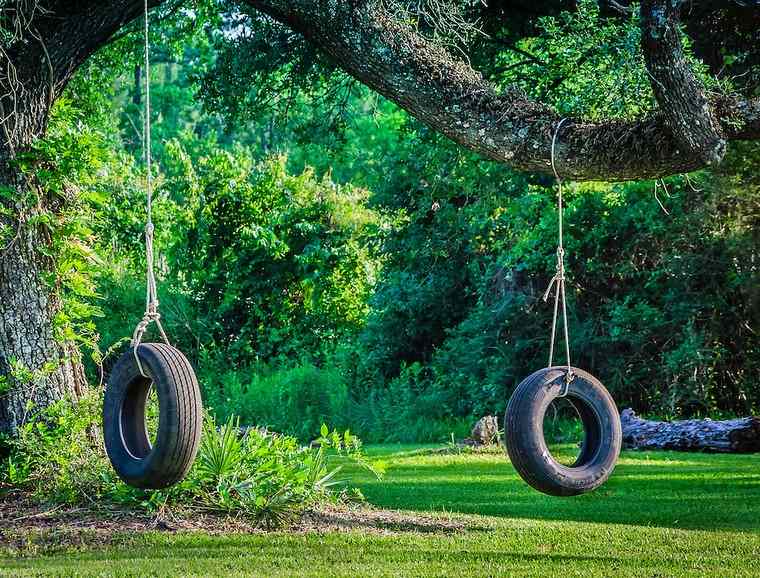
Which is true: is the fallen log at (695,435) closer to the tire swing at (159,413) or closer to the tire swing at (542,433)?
the tire swing at (542,433)

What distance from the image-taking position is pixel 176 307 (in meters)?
21.9

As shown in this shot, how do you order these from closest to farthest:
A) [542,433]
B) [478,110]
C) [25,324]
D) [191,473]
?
[542,433], [478,110], [191,473], [25,324]

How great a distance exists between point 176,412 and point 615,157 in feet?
10.3

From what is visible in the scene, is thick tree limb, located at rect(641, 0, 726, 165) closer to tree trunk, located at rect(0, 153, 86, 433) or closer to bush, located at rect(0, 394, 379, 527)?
bush, located at rect(0, 394, 379, 527)

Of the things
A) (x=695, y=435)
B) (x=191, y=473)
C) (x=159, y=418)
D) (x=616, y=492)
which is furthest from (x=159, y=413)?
(x=695, y=435)

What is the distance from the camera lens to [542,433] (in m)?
6.05

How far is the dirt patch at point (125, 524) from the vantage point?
7.16 m

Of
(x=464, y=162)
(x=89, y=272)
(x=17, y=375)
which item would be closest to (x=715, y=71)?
(x=464, y=162)

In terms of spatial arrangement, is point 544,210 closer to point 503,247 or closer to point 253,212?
point 503,247

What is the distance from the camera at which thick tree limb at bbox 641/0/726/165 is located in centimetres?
642

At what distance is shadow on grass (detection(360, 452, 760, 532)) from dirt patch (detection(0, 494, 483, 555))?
1060mm

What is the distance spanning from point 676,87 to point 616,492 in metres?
4.57

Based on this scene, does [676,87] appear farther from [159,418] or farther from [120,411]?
[120,411]

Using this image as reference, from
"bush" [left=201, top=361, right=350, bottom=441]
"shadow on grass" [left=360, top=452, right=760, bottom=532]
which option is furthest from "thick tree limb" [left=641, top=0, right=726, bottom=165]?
"bush" [left=201, top=361, right=350, bottom=441]
